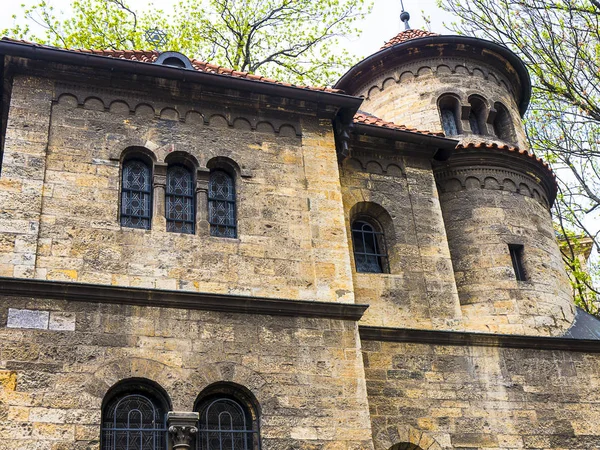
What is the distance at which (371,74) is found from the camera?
50.1 ft

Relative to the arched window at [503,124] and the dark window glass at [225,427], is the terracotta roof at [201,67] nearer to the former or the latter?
the arched window at [503,124]

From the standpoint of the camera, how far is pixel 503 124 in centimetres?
1477

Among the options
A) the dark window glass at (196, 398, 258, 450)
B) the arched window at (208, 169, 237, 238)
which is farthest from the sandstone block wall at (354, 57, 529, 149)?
the dark window glass at (196, 398, 258, 450)

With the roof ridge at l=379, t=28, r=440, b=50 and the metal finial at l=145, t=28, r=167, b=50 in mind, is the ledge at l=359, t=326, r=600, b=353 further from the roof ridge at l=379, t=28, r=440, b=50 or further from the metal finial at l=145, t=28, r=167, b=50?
the metal finial at l=145, t=28, r=167, b=50

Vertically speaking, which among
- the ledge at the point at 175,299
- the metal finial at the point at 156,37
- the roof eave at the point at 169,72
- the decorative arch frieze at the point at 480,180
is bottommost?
the ledge at the point at 175,299

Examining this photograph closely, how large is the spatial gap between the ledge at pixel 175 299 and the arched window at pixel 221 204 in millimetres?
1216

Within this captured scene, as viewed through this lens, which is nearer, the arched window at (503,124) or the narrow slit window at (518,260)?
A: the narrow slit window at (518,260)

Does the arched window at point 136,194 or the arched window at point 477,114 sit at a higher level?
the arched window at point 477,114

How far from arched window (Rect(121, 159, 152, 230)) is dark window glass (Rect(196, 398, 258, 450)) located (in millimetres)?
2512

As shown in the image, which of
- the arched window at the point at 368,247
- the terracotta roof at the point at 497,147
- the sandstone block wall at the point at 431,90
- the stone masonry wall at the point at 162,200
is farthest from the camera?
the sandstone block wall at the point at 431,90

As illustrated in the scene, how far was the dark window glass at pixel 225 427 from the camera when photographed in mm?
8609

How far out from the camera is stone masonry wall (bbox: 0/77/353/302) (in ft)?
29.7

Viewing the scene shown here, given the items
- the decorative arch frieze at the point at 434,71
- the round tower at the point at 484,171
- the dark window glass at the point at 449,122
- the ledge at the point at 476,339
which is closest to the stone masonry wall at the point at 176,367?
the ledge at the point at 476,339

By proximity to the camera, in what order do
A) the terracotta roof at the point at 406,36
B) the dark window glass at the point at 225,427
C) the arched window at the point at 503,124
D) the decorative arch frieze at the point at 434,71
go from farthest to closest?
1. the terracotta roof at the point at 406,36
2. the decorative arch frieze at the point at 434,71
3. the arched window at the point at 503,124
4. the dark window glass at the point at 225,427
